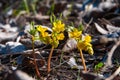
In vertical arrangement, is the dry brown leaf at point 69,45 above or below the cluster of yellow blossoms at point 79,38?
below

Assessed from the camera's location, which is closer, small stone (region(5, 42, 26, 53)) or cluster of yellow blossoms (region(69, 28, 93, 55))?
cluster of yellow blossoms (region(69, 28, 93, 55))

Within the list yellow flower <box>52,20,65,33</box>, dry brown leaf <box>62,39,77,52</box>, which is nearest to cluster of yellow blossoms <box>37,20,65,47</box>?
yellow flower <box>52,20,65,33</box>

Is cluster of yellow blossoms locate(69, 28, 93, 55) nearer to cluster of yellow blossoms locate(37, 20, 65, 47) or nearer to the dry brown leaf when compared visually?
cluster of yellow blossoms locate(37, 20, 65, 47)

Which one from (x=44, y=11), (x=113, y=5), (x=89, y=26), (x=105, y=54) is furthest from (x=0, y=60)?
(x=44, y=11)

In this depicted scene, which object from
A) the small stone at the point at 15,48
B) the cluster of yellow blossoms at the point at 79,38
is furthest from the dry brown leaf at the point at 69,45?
the cluster of yellow blossoms at the point at 79,38

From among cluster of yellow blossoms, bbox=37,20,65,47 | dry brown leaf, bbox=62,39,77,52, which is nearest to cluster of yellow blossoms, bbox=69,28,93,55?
cluster of yellow blossoms, bbox=37,20,65,47

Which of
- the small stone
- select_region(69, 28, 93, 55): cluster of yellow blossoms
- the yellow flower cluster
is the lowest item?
the small stone

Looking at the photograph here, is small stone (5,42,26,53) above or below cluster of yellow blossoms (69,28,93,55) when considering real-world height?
below

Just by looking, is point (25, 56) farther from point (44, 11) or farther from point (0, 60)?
point (44, 11)

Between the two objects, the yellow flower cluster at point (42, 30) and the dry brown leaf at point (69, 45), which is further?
the dry brown leaf at point (69, 45)

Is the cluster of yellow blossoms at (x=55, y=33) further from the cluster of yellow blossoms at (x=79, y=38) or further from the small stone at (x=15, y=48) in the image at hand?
the small stone at (x=15, y=48)

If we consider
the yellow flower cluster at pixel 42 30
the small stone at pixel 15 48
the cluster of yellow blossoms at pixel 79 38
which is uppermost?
the yellow flower cluster at pixel 42 30
